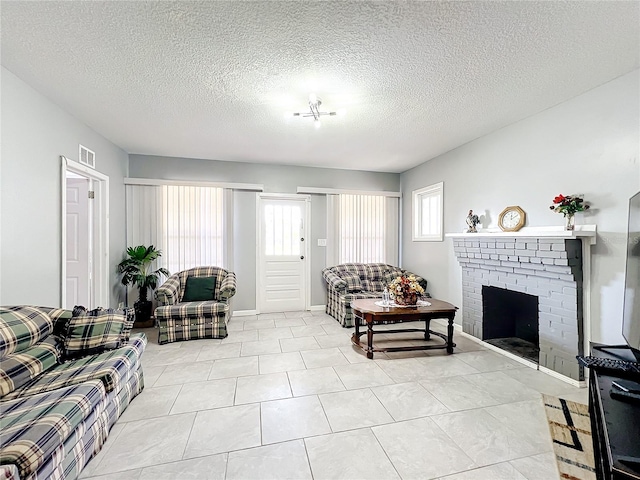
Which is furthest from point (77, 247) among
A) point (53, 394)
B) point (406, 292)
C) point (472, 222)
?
point (472, 222)

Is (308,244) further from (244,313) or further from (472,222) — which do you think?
(472,222)

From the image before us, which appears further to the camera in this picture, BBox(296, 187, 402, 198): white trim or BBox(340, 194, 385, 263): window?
BBox(340, 194, 385, 263): window

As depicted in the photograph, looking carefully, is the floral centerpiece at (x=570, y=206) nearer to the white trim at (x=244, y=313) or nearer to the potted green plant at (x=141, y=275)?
the white trim at (x=244, y=313)

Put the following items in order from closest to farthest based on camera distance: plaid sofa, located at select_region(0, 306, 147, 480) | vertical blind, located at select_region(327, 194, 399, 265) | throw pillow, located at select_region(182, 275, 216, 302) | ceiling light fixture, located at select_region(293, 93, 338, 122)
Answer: plaid sofa, located at select_region(0, 306, 147, 480), ceiling light fixture, located at select_region(293, 93, 338, 122), throw pillow, located at select_region(182, 275, 216, 302), vertical blind, located at select_region(327, 194, 399, 265)

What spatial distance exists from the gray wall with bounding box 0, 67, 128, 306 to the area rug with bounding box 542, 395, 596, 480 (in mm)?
3954

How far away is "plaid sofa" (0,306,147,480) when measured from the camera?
122cm

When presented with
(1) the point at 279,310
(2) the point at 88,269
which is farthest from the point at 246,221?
(2) the point at 88,269

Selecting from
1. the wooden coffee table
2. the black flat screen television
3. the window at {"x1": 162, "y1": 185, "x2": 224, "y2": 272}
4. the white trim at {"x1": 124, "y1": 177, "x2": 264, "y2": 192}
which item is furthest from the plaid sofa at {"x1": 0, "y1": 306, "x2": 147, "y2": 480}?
the black flat screen television

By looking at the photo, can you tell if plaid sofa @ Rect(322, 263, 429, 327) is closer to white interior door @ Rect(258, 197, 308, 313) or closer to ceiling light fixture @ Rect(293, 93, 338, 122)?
white interior door @ Rect(258, 197, 308, 313)

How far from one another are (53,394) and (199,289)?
8.60 ft

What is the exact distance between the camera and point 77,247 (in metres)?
3.53

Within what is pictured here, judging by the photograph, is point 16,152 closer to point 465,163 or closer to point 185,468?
point 185,468

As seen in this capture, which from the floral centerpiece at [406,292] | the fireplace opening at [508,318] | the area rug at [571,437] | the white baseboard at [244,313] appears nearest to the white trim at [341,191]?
the white baseboard at [244,313]

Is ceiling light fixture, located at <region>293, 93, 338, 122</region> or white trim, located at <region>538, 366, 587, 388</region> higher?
ceiling light fixture, located at <region>293, 93, 338, 122</region>
